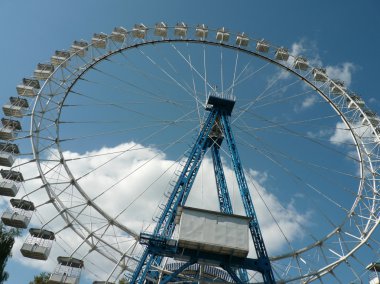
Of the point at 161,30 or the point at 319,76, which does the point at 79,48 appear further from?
the point at 319,76

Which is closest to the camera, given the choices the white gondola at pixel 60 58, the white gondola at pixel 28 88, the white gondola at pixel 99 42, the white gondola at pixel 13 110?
the white gondola at pixel 13 110

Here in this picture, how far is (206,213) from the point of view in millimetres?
23984

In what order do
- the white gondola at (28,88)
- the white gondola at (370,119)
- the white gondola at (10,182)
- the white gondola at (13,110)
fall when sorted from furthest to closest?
the white gondola at (370,119)
the white gondola at (28,88)
the white gondola at (13,110)
the white gondola at (10,182)

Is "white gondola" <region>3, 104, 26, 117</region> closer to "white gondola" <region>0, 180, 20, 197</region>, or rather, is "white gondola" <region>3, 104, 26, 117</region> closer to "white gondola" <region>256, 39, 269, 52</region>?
"white gondola" <region>0, 180, 20, 197</region>

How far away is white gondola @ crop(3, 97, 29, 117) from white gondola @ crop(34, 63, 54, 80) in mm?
2453

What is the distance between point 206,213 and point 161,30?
17.4m

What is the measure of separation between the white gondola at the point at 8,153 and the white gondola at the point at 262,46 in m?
20.8

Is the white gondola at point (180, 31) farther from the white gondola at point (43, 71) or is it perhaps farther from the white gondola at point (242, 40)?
the white gondola at point (43, 71)

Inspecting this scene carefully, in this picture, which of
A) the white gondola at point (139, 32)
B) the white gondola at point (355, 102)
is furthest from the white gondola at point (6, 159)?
the white gondola at point (355, 102)

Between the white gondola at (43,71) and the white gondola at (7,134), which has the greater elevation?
the white gondola at (43,71)

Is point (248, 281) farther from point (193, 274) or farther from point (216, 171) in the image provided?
point (216, 171)

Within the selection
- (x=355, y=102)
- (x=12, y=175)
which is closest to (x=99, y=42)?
(x=12, y=175)

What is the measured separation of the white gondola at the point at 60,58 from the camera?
3394 cm

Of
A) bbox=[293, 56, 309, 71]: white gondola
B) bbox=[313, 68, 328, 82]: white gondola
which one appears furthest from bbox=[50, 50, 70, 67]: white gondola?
bbox=[313, 68, 328, 82]: white gondola
